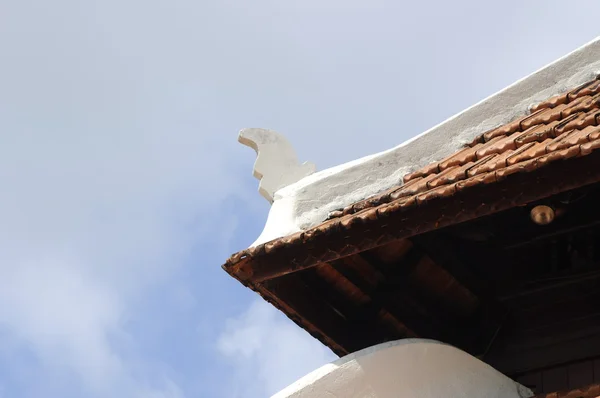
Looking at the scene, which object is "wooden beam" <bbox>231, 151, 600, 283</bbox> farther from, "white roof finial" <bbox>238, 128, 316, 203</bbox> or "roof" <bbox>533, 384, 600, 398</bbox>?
"white roof finial" <bbox>238, 128, 316, 203</bbox>

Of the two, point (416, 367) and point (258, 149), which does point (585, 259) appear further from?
point (258, 149)

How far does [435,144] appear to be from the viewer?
21.9ft

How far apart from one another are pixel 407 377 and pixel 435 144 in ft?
5.84

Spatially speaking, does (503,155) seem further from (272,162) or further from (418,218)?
(272,162)

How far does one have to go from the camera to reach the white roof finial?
23.4 ft

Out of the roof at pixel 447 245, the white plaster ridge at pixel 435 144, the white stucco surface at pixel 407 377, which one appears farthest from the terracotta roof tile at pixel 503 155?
the white stucco surface at pixel 407 377

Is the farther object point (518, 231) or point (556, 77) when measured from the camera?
point (556, 77)

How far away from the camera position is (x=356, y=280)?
6.07 meters

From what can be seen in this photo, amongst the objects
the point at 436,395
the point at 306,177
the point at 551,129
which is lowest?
the point at 436,395

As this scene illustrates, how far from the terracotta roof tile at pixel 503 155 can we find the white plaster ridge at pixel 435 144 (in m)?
0.12

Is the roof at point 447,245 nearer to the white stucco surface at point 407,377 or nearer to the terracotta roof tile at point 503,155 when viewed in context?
the terracotta roof tile at point 503,155

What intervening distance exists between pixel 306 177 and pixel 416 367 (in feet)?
6.45

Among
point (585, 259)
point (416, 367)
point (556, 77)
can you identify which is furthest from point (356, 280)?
point (556, 77)

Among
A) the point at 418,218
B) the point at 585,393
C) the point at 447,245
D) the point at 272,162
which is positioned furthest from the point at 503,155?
the point at 272,162
